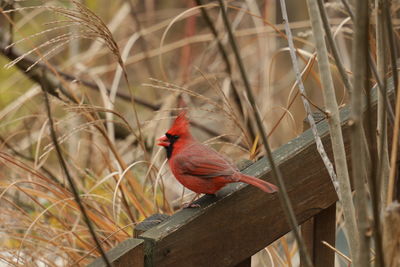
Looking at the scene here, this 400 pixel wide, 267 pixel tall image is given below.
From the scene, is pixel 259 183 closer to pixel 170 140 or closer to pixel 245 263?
pixel 245 263

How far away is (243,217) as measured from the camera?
169cm

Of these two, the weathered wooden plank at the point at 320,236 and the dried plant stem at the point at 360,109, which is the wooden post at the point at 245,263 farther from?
the dried plant stem at the point at 360,109

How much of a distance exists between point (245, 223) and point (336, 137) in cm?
51

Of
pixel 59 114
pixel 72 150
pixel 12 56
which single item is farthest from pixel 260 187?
pixel 59 114

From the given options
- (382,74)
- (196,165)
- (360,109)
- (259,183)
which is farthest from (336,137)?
(196,165)

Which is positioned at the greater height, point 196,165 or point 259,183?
point 196,165

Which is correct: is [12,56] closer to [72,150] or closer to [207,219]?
[72,150]

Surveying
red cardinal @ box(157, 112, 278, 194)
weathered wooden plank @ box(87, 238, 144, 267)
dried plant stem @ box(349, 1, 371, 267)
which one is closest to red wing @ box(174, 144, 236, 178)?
red cardinal @ box(157, 112, 278, 194)

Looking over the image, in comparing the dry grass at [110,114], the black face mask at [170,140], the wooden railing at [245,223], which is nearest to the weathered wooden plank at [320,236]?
the wooden railing at [245,223]

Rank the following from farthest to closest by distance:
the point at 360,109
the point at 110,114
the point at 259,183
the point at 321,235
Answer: the point at 110,114, the point at 321,235, the point at 259,183, the point at 360,109

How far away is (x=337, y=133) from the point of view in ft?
4.04

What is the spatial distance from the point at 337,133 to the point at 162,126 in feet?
7.39

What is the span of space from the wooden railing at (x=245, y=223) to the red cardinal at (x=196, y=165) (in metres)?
0.04

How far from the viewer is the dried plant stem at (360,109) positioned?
905 mm
